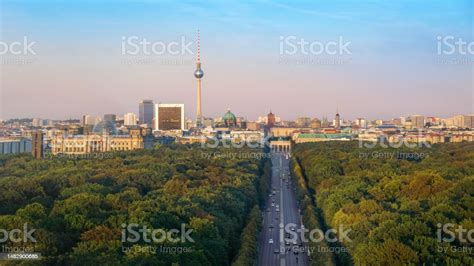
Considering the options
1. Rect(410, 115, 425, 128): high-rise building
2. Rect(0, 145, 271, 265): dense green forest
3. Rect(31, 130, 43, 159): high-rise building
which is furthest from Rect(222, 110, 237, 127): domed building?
Rect(0, 145, 271, 265): dense green forest

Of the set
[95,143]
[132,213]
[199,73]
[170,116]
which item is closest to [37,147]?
[95,143]

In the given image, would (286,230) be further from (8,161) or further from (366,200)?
(8,161)

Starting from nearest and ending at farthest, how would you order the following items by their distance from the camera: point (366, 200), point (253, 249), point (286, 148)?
1. point (253, 249)
2. point (366, 200)
3. point (286, 148)

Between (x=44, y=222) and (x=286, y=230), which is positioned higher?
(x=44, y=222)

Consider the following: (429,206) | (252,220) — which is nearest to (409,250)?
(429,206)

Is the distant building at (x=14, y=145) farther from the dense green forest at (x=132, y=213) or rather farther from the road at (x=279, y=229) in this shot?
the road at (x=279, y=229)

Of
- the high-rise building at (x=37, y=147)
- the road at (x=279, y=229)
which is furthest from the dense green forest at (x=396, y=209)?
the high-rise building at (x=37, y=147)

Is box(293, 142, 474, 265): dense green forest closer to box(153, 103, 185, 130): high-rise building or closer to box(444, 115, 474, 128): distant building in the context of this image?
box(153, 103, 185, 130): high-rise building
